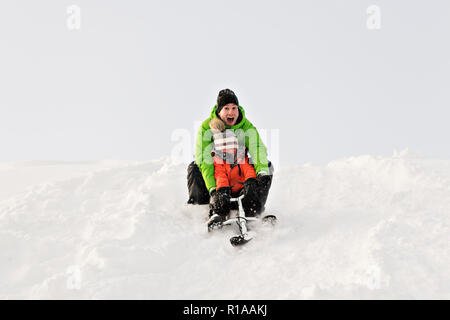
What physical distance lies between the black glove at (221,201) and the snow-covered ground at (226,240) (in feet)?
0.76

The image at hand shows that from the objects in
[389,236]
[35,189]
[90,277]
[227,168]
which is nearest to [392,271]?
[389,236]

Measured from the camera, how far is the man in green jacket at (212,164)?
16.9 feet

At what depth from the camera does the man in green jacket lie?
5156 mm

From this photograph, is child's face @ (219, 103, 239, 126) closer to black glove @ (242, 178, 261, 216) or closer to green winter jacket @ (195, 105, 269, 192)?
green winter jacket @ (195, 105, 269, 192)

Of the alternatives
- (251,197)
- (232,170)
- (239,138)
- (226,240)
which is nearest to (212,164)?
(232,170)

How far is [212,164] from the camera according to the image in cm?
534

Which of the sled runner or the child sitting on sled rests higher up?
the child sitting on sled

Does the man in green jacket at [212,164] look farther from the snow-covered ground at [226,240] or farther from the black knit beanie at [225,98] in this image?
the snow-covered ground at [226,240]

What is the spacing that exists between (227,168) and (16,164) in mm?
5636

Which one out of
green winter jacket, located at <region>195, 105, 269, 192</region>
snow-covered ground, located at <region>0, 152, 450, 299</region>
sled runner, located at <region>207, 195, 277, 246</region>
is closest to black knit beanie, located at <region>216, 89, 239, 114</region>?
green winter jacket, located at <region>195, 105, 269, 192</region>

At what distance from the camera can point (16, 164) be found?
9.24 metres

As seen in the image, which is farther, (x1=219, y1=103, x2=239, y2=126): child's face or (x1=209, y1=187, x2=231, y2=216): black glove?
(x1=219, y1=103, x2=239, y2=126): child's face

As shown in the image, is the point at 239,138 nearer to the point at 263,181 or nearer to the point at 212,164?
the point at 212,164

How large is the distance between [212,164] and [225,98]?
76 cm
